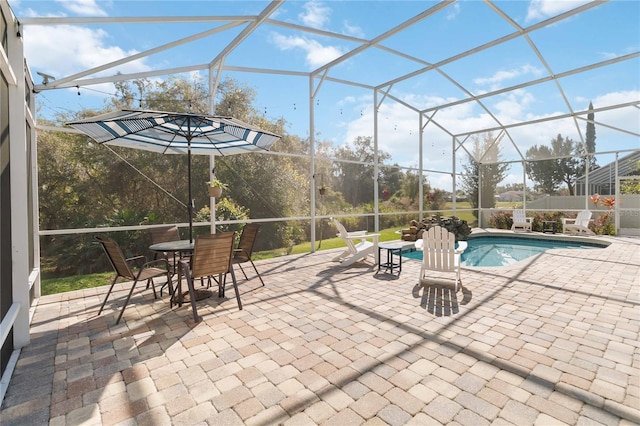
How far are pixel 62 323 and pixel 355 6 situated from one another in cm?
644

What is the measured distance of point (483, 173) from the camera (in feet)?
43.8

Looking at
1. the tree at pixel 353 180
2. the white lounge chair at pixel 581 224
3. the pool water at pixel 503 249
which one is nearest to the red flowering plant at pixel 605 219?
the white lounge chair at pixel 581 224

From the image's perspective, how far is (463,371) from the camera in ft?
7.58

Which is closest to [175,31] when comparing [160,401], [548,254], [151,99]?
[151,99]

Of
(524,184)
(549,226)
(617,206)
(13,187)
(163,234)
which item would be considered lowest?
(549,226)

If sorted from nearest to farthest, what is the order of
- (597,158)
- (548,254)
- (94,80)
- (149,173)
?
(94,80) → (548,254) → (149,173) → (597,158)

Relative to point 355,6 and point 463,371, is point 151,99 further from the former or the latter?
point 463,371

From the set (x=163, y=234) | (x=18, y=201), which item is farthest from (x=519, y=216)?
(x=18, y=201)

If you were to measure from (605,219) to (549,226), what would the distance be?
1592mm

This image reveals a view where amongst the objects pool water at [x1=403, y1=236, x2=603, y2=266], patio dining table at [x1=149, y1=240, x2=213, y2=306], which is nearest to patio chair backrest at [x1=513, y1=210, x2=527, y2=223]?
pool water at [x1=403, y1=236, x2=603, y2=266]

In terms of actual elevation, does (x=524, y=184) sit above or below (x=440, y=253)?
above

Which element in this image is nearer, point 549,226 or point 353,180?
point 549,226

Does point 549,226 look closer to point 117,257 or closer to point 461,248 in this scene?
point 461,248

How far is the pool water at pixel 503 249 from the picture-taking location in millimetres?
8424
